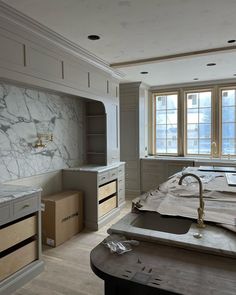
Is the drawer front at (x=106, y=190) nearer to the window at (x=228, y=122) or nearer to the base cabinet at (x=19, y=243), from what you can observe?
the base cabinet at (x=19, y=243)

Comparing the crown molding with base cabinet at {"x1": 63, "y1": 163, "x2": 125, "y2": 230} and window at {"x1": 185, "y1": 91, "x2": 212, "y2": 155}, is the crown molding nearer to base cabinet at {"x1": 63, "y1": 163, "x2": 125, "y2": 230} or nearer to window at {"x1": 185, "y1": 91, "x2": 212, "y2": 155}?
base cabinet at {"x1": 63, "y1": 163, "x2": 125, "y2": 230}

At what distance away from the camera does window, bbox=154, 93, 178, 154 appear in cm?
603

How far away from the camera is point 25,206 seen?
2363 mm

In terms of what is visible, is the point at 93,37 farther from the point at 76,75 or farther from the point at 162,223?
the point at 162,223

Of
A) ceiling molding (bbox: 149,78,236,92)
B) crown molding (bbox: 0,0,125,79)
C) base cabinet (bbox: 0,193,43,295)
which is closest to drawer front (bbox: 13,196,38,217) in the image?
base cabinet (bbox: 0,193,43,295)

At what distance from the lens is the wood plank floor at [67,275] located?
7.45 ft

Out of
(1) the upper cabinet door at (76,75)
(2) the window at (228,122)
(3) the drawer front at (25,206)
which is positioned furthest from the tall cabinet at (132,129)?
(3) the drawer front at (25,206)

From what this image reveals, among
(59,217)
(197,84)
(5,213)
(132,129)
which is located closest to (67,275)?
(59,217)

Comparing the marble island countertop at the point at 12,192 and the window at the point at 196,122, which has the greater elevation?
the window at the point at 196,122

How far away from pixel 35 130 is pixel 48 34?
119cm

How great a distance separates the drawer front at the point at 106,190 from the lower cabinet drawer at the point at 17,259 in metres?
1.46

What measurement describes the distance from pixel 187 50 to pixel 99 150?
2.18 meters

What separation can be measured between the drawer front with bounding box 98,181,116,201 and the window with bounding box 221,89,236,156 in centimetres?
282

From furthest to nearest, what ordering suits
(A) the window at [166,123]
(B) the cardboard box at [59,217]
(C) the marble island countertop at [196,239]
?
(A) the window at [166,123]
(B) the cardboard box at [59,217]
(C) the marble island countertop at [196,239]
